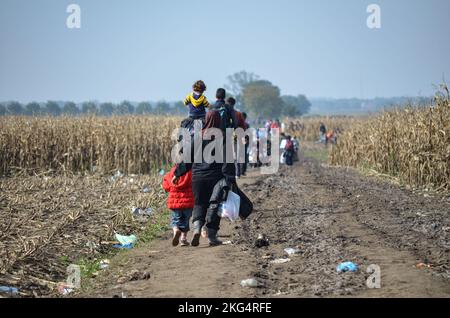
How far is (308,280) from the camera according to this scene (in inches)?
329

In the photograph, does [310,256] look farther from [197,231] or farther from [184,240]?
[184,240]

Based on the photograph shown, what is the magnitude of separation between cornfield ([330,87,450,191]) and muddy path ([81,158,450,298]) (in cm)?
197

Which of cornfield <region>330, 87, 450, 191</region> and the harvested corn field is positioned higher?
cornfield <region>330, 87, 450, 191</region>

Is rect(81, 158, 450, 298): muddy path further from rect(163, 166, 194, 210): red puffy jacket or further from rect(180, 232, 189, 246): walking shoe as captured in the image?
rect(163, 166, 194, 210): red puffy jacket

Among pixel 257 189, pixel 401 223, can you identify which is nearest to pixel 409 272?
pixel 401 223

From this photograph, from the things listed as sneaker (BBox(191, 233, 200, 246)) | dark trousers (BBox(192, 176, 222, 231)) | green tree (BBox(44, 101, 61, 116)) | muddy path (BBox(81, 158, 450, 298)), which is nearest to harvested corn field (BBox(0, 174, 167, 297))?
muddy path (BBox(81, 158, 450, 298))

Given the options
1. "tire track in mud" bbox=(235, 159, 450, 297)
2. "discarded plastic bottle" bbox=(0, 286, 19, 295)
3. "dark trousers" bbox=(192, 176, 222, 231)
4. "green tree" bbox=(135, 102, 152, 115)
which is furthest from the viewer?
"green tree" bbox=(135, 102, 152, 115)

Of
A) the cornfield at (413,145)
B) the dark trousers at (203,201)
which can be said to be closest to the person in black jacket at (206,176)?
the dark trousers at (203,201)

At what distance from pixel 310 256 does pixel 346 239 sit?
1.38 meters

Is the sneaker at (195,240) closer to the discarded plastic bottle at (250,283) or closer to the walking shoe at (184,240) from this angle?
the walking shoe at (184,240)

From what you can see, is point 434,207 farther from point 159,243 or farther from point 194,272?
point 194,272

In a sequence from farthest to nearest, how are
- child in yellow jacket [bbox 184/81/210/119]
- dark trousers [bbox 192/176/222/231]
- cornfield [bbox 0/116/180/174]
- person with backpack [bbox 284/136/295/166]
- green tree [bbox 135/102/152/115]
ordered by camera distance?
person with backpack [bbox 284/136/295/166] < green tree [bbox 135/102/152/115] < cornfield [bbox 0/116/180/174] < child in yellow jacket [bbox 184/81/210/119] < dark trousers [bbox 192/176/222/231]

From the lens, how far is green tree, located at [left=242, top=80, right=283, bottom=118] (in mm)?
169500
